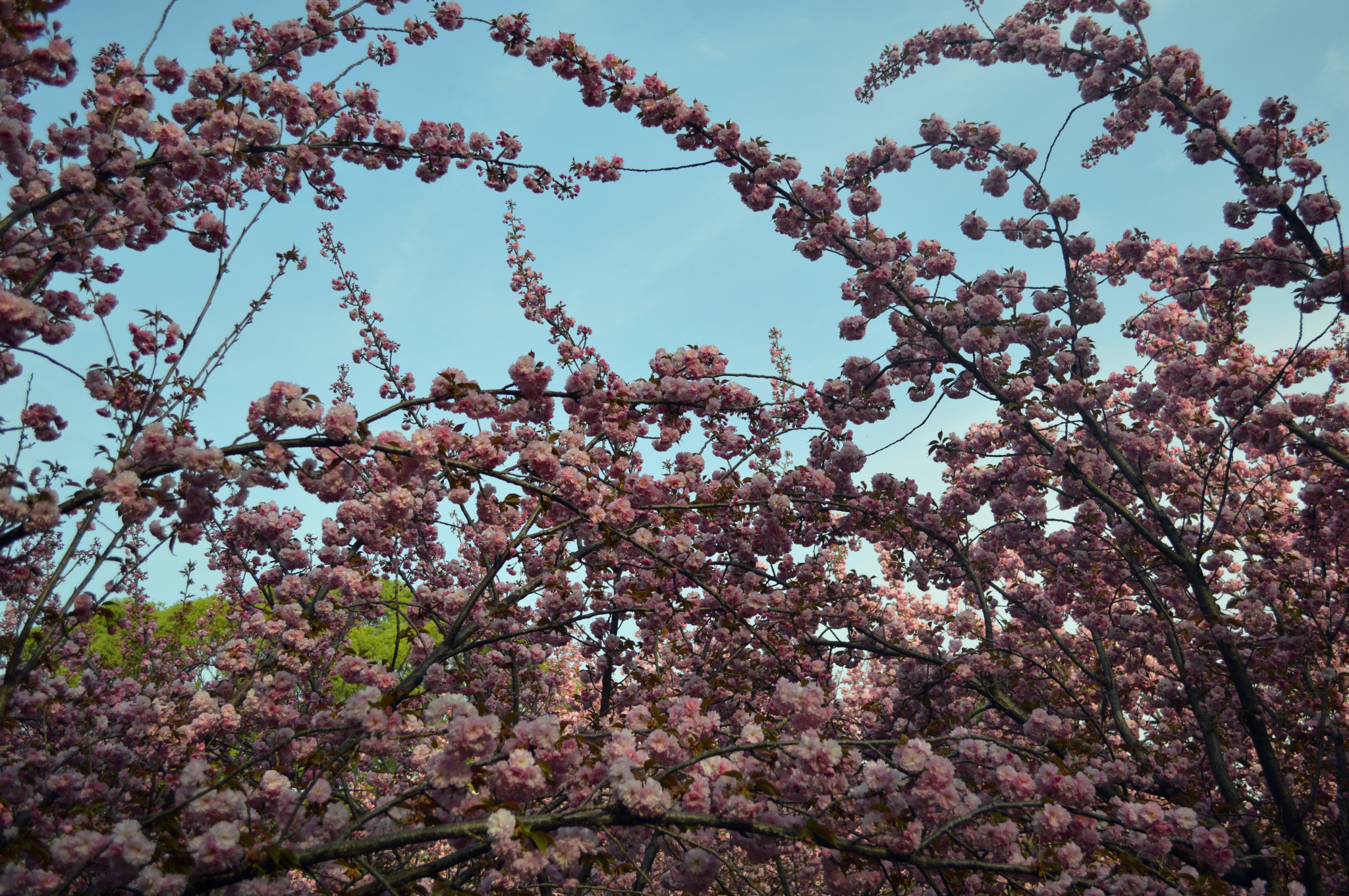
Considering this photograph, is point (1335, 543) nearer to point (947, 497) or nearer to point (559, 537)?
point (947, 497)

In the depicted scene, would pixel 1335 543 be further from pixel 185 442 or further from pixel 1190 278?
pixel 185 442

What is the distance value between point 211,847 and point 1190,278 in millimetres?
8691

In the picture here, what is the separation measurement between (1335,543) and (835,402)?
482 cm

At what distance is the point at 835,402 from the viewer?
7223 millimetres

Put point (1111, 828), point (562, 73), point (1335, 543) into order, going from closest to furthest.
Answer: point (1111, 828)
point (562, 73)
point (1335, 543)

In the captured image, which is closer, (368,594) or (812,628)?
(368,594)

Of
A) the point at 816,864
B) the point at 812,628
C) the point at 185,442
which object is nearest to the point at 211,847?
the point at 185,442

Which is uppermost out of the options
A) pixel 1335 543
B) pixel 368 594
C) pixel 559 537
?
pixel 1335 543

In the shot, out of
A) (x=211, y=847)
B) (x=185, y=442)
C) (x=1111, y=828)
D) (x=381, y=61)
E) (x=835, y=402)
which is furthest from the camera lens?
(x=835, y=402)

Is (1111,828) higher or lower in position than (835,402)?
lower

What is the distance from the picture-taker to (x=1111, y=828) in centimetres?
405

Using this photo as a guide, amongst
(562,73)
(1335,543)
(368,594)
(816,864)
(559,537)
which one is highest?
(562,73)

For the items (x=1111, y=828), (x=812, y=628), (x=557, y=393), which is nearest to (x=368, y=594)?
(x=557, y=393)

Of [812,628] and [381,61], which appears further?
[812,628]
